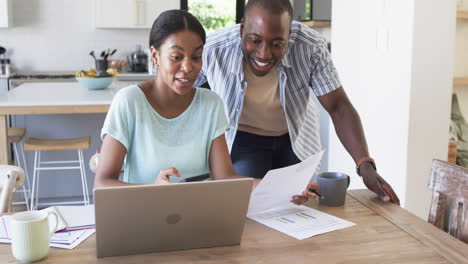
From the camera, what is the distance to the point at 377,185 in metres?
1.73

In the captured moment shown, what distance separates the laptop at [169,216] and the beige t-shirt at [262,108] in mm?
944

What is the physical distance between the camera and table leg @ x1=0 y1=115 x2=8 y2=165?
3.18 meters

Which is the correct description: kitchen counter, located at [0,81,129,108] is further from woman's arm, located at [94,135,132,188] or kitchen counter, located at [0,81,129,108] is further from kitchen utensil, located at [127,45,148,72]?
woman's arm, located at [94,135,132,188]

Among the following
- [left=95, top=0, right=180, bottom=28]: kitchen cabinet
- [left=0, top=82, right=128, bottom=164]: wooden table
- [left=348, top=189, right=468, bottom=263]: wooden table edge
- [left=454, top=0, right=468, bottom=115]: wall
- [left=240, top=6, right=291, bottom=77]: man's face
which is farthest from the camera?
[left=95, top=0, right=180, bottom=28]: kitchen cabinet

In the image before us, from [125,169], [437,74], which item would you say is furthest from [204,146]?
[437,74]

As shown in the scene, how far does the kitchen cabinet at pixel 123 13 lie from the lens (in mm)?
5363

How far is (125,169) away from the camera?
177 centimetres

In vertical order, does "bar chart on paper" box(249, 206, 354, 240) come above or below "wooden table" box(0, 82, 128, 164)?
below

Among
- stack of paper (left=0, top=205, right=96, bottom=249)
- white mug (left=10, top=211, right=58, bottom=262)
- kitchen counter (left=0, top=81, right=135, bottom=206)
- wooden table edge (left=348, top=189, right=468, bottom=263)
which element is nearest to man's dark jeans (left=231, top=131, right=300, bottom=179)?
wooden table edge (left=348, top=189, right=468, bottom=263)

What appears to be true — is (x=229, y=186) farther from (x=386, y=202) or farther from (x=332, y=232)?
(x=386, y=202)

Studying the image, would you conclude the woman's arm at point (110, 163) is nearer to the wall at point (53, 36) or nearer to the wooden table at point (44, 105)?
the wooden table at point (44, 105)

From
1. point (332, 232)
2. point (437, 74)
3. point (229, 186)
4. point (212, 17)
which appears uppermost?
point (212, 17)

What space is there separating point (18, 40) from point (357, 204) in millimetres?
4641

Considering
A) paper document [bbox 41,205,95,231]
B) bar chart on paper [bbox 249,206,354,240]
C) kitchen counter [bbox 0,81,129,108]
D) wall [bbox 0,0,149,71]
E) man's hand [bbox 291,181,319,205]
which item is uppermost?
wall [bbox 0,0,149,71]
